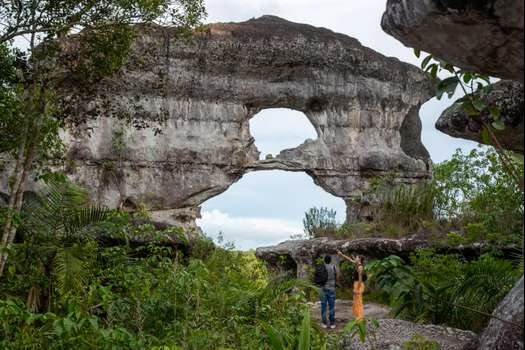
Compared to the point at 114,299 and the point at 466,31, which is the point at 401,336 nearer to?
the point at 114,299

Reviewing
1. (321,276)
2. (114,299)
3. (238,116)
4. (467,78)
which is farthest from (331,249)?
(467,78)

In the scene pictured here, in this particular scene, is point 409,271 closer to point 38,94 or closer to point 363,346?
point 363,346

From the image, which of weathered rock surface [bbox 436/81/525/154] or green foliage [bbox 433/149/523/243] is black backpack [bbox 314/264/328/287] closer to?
green foliage [bbox 433/149/523/243]

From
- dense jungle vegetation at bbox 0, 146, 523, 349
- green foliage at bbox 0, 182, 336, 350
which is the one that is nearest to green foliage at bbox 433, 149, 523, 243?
dense jungle vegetation at bbox 0, 146, 523, 349

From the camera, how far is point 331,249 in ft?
48.5

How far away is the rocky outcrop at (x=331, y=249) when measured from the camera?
39.4 ft

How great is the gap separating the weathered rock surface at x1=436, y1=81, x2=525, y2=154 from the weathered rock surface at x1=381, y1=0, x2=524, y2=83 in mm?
854

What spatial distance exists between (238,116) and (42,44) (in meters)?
11.0

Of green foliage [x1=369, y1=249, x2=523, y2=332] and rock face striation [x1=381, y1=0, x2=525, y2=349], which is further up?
rock face striation [x1=381, y1=0, x2=525, y2=349]

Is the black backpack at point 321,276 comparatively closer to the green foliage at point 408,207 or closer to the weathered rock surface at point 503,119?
the green foliage at point 408,207

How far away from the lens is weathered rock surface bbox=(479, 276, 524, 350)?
13.5ft

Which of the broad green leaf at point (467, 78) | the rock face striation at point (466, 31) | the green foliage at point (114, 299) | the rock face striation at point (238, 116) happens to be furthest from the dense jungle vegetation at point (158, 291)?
the rock face striation at point (238, 116)

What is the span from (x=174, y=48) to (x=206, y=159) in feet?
9.82

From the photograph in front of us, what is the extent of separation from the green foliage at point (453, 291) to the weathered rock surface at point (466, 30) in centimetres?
461
